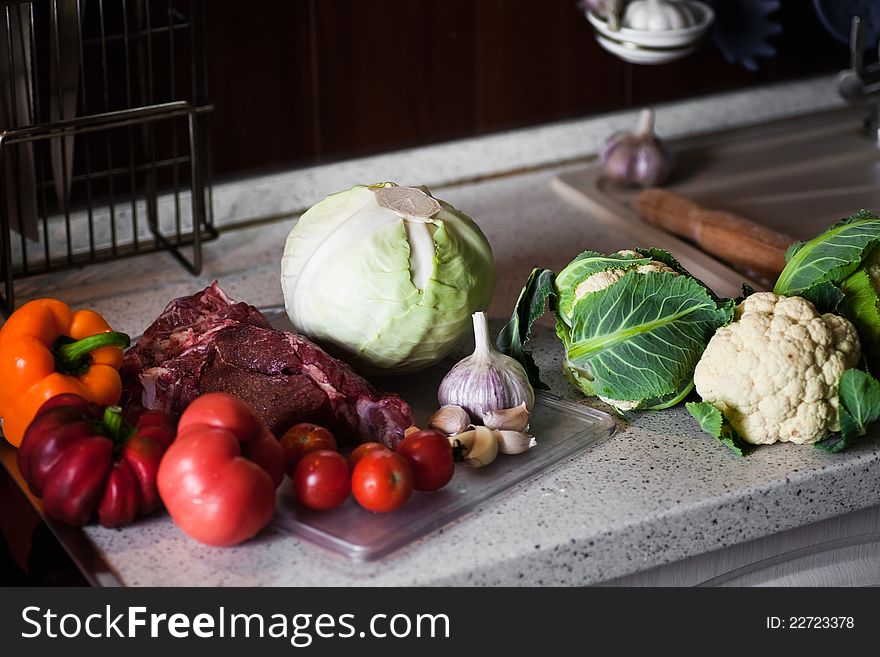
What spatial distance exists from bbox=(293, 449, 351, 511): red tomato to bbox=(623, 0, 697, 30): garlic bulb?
1071mm

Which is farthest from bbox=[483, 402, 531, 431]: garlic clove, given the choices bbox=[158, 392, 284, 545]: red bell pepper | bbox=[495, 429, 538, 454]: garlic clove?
bbox=[158, 392, 284, 545]: red bell pepper

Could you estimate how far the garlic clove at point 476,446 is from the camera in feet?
3.99

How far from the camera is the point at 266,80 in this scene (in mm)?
1845

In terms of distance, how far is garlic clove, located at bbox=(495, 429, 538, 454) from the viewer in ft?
4.07

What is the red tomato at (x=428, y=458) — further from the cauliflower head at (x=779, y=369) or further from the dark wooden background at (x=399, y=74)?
the dark wooden background at (x=399, y=74)

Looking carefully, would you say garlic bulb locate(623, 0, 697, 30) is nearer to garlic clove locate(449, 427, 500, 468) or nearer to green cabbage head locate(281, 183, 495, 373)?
green cabbage head locate(281, 183, 495, 373)

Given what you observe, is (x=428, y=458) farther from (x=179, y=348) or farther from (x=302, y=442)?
(x=179, y=348)

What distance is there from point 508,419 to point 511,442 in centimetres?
3

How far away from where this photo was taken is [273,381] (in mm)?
1252

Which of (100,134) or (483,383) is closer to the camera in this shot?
(483,383)

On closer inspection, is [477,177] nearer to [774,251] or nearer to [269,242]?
[269,242]

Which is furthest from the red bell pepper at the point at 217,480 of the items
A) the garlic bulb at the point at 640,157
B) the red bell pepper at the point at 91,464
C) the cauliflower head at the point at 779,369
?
the garlic bulb at the point at 640,157
